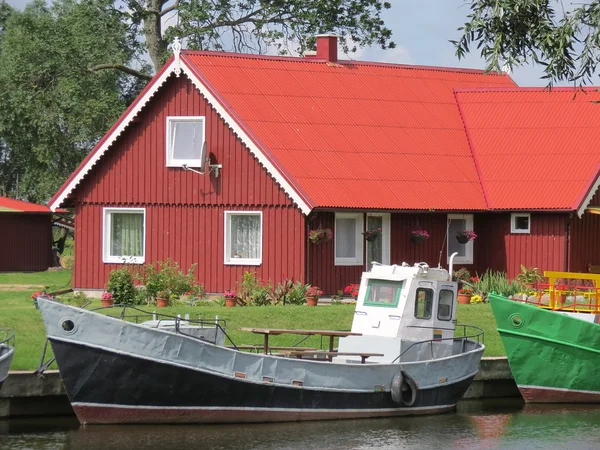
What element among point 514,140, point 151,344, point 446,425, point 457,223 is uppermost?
point 514,140

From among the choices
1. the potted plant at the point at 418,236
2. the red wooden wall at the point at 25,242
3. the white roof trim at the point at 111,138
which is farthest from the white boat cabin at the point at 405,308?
the red wooden wall at the point at 25,242

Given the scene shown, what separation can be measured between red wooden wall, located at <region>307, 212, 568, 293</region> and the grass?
305 centimetres

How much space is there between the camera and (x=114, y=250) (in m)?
34.3

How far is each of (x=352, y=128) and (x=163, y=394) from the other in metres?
15.6

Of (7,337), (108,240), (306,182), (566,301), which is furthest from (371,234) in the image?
(7,337)

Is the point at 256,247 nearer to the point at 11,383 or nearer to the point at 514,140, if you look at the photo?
the point at 514,140

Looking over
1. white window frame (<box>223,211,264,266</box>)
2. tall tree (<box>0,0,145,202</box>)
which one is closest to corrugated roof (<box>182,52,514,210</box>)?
white window frame (<box>223,211,264,266</box>)

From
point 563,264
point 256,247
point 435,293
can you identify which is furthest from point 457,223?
point 435,293

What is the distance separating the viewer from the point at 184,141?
33.5m

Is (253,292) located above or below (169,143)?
below

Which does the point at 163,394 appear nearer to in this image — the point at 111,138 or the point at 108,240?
the point at 108,240

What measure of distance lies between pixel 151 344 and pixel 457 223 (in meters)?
16.2

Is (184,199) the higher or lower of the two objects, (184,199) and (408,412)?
the higher

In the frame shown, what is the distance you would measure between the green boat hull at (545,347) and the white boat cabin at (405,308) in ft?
3.49
